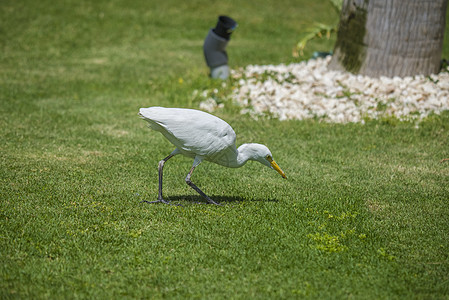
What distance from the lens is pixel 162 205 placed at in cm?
544

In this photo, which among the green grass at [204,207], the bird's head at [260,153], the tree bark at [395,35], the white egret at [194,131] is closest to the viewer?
the green grass at [204,207]

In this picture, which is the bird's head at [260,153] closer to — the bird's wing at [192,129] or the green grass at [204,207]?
the bird's wing at [192,129]

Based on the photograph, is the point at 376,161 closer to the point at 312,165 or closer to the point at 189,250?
the point at 312,165

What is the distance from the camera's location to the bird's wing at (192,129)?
16.8ft

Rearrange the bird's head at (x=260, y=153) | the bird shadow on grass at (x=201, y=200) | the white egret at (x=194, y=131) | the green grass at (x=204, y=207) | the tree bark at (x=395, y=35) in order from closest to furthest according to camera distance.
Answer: the green grass at (x=204, y=207)
the white egret at (x=194, y=131)
the bird's head at (x=260, y=153)
the bird shadow on grass at (x=201, y=200)
the tree bark at (x=395, y=35)

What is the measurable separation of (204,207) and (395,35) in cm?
610

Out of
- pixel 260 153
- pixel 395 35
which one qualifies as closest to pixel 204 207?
pixel 260 153

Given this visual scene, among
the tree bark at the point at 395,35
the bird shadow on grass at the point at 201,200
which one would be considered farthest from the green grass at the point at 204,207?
the tree bark at the point at 395,35

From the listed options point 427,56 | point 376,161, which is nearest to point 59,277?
point 376,161

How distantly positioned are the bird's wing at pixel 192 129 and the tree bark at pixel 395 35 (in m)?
5.59

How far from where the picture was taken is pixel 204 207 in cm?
548

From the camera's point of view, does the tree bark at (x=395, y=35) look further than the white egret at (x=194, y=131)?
Yes

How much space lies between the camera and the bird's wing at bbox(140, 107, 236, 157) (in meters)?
5.11

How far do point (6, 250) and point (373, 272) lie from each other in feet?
10.7
